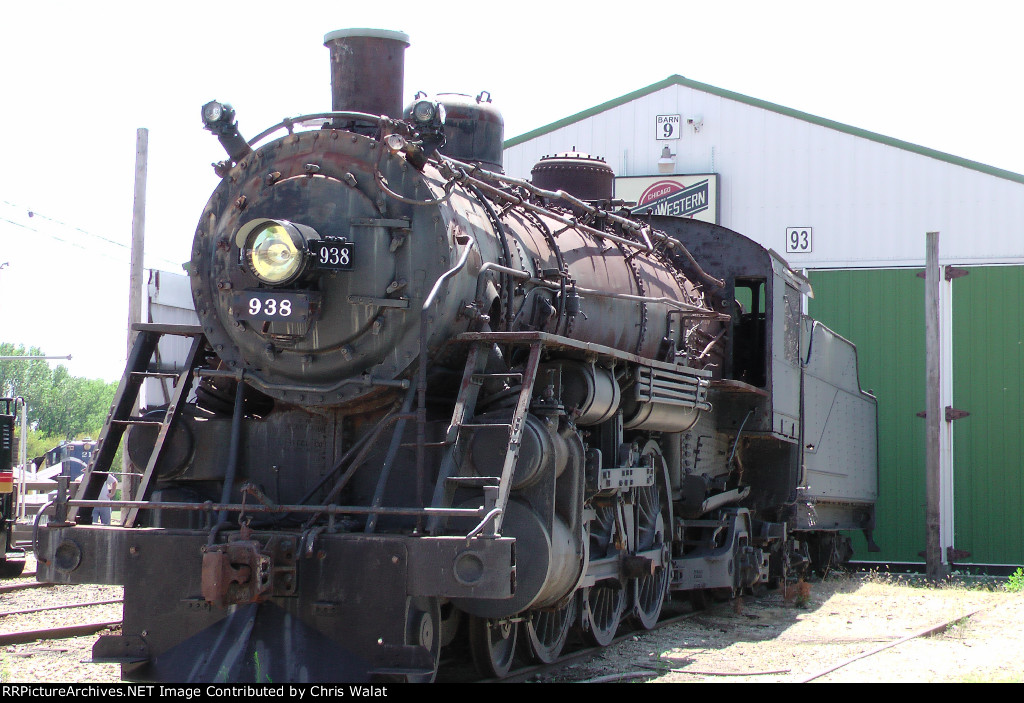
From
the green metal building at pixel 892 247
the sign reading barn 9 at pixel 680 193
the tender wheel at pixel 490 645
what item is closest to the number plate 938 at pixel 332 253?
the tender wheel at pixel 490 645

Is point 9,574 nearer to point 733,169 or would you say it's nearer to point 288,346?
point 288,346

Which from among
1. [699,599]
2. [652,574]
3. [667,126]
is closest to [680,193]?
[667,126]

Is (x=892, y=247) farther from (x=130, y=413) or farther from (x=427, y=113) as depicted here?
(x=130, y=413)

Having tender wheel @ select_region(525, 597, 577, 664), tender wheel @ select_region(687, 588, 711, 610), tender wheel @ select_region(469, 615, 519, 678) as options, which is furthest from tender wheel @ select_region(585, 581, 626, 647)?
tender wheel @ select_region(687, 588, 711, 610)

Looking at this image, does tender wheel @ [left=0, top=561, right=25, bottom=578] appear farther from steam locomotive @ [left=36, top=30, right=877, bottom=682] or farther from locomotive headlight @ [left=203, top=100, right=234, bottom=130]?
locomotive headlight @ [left=203, top=100, right=234, bottom=130]

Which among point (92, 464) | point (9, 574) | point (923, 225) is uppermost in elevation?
point (923, 225)

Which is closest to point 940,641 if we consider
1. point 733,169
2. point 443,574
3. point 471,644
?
point 471,644

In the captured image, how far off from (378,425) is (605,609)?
2815 millimetres

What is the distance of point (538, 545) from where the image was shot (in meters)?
6.28

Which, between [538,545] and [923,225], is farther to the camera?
[923,225]

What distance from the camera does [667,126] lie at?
19.4 metres

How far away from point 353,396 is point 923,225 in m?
13.9

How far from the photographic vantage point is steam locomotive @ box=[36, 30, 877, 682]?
591 cm

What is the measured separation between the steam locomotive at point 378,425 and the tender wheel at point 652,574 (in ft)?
0.15
